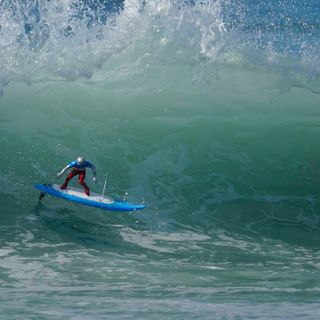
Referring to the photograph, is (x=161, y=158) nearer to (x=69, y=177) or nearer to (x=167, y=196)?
(x=167, y=196)

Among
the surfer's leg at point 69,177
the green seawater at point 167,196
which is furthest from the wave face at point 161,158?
the surfer's leg at point 69,177

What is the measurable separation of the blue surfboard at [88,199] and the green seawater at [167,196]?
0.41 meters

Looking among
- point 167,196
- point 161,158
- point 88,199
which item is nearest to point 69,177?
point 88,199

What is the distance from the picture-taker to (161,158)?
1507 cm

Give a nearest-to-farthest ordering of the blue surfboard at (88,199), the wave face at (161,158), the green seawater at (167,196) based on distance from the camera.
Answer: the green seawater at (167,196)
the wave face at (161,158)
the blue surfboard at (88,199)

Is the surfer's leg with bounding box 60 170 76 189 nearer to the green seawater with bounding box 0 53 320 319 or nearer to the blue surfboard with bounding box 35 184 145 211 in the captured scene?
the blue surfboard with bounding box 35 184 145 211

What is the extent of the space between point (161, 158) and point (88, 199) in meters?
3.33

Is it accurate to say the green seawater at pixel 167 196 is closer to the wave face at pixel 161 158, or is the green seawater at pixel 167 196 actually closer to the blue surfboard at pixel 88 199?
the wave face at pixel 161 158

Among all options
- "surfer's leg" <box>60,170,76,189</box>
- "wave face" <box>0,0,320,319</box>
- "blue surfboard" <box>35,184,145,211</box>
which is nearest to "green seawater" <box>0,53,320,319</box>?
"wave face" <box>0,0,320,319</box>

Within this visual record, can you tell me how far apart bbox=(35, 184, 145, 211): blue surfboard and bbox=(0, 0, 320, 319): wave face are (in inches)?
16.2

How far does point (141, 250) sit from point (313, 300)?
157 inches

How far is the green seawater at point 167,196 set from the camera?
816cm

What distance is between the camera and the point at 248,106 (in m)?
17.4

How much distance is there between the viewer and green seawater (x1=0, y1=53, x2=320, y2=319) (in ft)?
26.8
